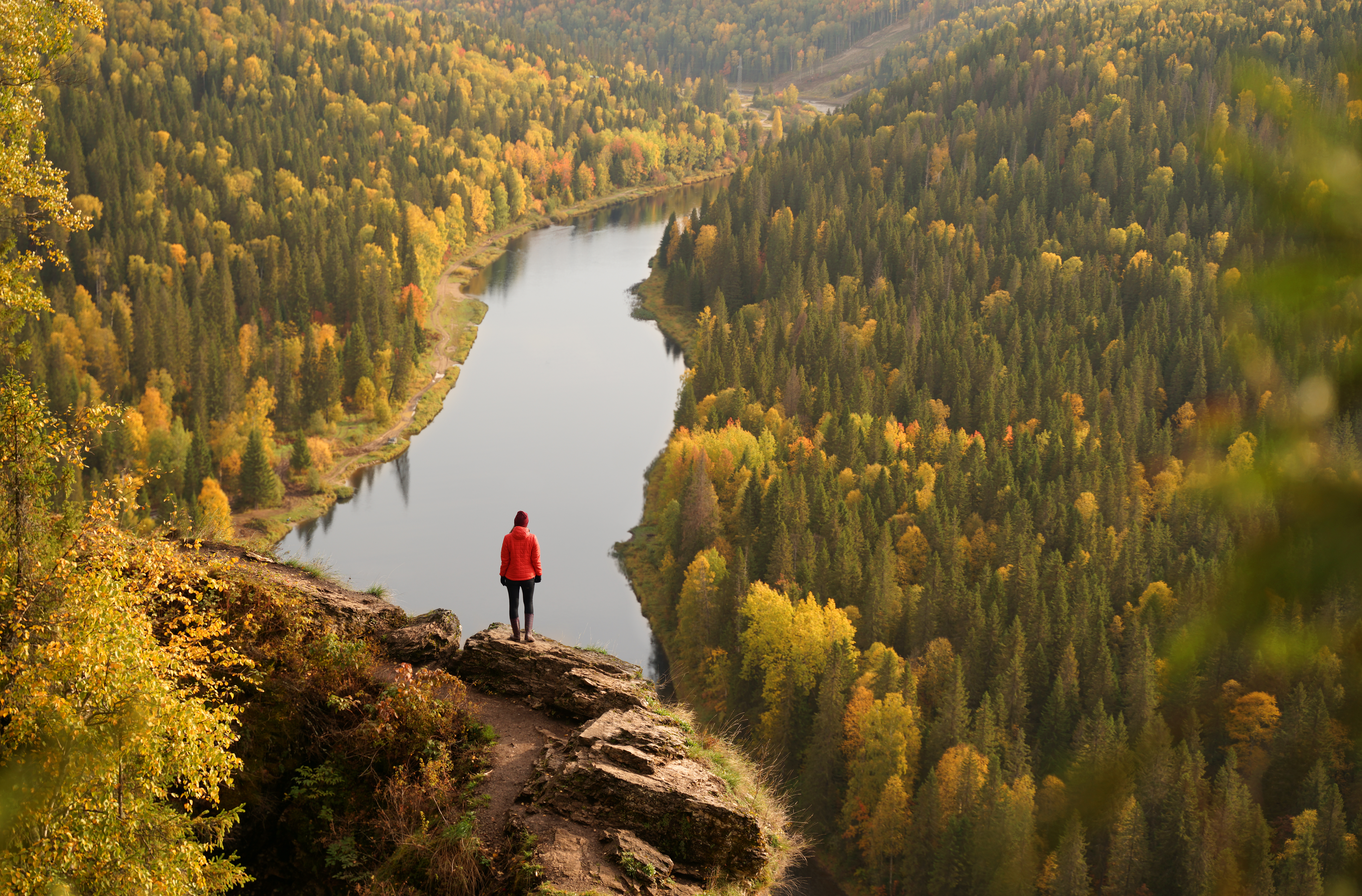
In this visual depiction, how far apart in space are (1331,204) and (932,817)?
5118cm

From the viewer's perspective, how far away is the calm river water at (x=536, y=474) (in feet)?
227

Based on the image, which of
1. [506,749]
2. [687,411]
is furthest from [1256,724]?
[687,411]

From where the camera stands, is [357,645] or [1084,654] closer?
[357,645]

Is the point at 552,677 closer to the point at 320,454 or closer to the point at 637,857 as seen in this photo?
the point at 637,857

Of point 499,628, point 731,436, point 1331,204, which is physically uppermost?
point 1331,204

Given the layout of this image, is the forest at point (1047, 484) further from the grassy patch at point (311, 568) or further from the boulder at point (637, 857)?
the grassy patch at point (311, 568)

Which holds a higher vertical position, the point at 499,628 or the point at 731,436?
the point at 499,628

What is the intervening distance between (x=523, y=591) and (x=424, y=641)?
206 cm

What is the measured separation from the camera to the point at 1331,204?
2.39 m

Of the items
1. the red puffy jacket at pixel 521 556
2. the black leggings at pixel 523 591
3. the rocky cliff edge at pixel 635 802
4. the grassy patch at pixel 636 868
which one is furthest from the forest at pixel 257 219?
the grassy patch at pixel 636 868

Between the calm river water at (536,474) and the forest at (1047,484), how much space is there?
3738mm

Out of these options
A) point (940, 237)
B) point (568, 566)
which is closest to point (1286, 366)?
point (568, 566)

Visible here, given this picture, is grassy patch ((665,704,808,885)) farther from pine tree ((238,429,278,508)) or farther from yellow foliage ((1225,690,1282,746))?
pine tree ((238,429,278,508))

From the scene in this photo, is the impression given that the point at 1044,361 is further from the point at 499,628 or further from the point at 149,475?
the point at 149,475
